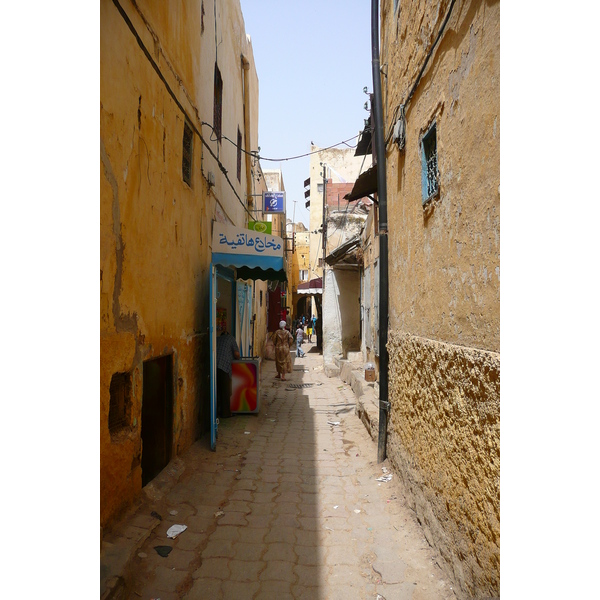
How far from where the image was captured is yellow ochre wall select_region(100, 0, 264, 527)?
10.7 ft

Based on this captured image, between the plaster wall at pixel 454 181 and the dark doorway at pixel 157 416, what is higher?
the plaster wall at pixel 454 181

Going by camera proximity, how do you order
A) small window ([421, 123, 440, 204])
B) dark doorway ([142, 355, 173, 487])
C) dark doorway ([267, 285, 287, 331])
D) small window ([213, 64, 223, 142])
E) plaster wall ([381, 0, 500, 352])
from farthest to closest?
1. dark doorway ([267, 285, 287, 331])
2. small window ([213, 64, 223, 142])
3. dark doorway ([142, 355, 173, 487])
4. small window ([421, 123, 440, 204])
5. plaster wall ([381, 0, 500, 352])

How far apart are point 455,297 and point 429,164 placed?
1.47 meters

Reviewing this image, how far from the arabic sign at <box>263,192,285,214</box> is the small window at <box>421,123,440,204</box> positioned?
12342 mm

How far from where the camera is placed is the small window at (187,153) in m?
5.74

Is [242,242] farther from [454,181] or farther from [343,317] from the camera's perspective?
[343,317]

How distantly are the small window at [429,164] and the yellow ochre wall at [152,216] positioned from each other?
2382mm

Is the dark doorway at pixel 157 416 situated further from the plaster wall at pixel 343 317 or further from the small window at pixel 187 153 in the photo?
the plaster wall at pixel 343 317

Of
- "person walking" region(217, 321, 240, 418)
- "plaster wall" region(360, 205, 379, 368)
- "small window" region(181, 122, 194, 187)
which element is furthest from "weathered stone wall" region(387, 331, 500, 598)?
"plaster wall" region(360, 205, 379, 368)

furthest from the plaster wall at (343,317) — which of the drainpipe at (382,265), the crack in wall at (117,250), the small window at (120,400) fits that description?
the crack in wall at (117,250)

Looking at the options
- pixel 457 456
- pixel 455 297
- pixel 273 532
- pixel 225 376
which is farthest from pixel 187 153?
pixel 457 456

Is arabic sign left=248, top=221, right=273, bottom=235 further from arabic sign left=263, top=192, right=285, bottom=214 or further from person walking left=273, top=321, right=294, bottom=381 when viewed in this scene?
arabic sign left=263, top=192, right=285, bottom=214

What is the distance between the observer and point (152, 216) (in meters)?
4.26
